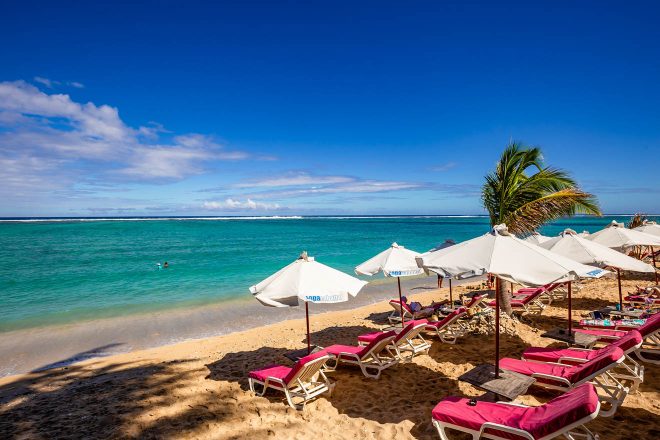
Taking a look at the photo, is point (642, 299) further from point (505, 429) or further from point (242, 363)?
point (242, 363)

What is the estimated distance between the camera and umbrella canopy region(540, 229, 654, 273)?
21.4 ft

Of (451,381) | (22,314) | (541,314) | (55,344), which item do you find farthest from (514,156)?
(22,314)

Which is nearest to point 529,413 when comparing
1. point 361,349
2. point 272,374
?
point 361,349

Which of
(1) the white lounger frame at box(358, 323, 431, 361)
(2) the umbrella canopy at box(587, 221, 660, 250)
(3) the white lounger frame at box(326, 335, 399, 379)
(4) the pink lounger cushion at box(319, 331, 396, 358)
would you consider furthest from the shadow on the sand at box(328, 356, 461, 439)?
(2) the umbrella canopy at box(587, 221, 660, 250)

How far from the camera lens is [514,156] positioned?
28.1 feet

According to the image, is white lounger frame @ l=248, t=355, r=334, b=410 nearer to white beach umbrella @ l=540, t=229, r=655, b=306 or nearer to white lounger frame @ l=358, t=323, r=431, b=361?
white lounger frame @ l=358, t=323, r=431, b=361

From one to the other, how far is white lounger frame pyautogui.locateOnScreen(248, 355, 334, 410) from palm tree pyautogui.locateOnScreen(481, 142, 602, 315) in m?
5.82

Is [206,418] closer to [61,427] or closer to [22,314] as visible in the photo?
[61,427]

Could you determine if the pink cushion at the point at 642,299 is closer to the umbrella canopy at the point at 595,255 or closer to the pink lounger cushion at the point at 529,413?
the umbrella canopy at the point at 595,255

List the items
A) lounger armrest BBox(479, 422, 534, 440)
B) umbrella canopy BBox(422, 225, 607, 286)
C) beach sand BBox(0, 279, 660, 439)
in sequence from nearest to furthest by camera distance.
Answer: lounger armrest BBox(479, 422, 534, 440) < umbrella canopy BBox(422, 225, 607, 286) < beach sand BBox(0, 279, 660, 439)

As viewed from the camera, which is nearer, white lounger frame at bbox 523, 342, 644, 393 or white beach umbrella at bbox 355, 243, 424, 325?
white lounger frame at bbox 523, 342, 644, 393

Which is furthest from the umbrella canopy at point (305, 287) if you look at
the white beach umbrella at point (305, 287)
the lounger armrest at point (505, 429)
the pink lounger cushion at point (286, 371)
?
the lounger armrest at point (505, 429)

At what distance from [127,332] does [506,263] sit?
11.2 metres

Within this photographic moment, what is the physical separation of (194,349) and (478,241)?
7398 millimetres
